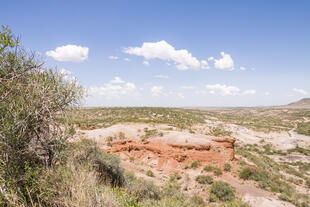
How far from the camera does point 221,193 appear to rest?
10117mm

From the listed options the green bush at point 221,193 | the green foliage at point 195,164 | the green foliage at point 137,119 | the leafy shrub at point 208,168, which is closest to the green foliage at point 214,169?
the leafy shrub at point 208,168

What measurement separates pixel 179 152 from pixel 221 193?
691cm

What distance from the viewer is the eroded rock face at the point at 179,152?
15.9 m

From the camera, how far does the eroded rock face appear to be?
1590cm

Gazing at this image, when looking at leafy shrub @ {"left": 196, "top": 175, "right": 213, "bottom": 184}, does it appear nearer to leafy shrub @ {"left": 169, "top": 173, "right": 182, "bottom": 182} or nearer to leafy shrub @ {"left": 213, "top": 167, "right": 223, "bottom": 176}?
leafy shrub @ {"left": 213, "top": 167, "right": 223, "bottom": 176}

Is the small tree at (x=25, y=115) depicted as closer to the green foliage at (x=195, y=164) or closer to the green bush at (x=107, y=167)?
the green bush at (x=107, y=167)

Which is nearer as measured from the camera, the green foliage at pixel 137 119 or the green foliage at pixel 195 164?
the green foliage at pixel 195 164

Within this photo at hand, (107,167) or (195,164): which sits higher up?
(107,167)

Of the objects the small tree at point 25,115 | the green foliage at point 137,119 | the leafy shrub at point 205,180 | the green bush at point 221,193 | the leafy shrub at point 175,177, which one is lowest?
the leafy shrub at point 175,177

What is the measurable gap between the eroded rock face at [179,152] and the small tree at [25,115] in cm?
1267

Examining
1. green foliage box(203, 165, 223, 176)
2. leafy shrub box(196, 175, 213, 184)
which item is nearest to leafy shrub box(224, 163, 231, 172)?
green foliage box(203, 165, 223, 176)

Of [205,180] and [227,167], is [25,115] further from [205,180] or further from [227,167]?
[227,167]

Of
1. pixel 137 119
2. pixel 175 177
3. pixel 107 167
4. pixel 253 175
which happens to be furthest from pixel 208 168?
pixel 137 119

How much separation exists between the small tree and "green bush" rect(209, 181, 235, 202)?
909 cm
